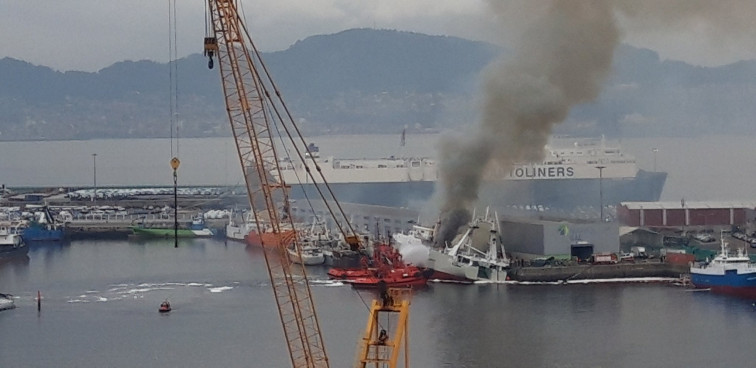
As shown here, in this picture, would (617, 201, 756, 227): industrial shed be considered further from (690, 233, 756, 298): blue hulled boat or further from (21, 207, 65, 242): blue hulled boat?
(21, 207, 65, 242): blue hulled boat

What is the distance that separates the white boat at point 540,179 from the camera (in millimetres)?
43406

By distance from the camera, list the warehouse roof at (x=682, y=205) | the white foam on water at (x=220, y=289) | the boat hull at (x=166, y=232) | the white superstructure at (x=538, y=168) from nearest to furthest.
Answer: the white foam on water at (x=220, y=289)
the warehouse roof at (x=682, y=205)
the boat hull at (x=166, y=232)
the white superstructure at (x=538, y=168)

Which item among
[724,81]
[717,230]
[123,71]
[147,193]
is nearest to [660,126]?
[724,81]

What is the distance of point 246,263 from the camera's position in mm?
30375

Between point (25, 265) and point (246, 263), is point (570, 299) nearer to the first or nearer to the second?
point (246, 263)

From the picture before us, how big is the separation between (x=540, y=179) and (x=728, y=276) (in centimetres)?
1912

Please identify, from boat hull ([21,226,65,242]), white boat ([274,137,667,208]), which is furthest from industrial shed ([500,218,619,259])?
boat hull ([21,226,65,242])

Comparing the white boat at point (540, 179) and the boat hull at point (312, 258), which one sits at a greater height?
the white boat at point (540, 179)

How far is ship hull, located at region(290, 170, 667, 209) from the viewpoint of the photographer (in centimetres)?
4297

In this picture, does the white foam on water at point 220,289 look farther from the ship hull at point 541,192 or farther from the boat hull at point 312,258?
the ship hull at point 541,192

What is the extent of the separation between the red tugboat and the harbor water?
14.5 inches

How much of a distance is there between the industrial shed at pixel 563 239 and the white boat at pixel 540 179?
1423 cm

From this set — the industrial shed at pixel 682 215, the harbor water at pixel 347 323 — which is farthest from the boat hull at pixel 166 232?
the industrial shed at pixel 682 215

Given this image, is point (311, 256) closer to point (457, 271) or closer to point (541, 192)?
point (457, 271)
